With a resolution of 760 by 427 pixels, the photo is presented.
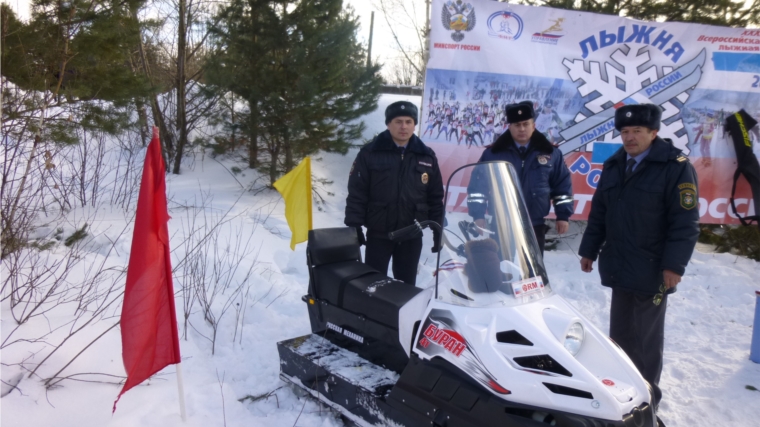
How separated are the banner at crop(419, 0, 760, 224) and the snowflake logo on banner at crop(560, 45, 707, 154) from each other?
0.5 inches

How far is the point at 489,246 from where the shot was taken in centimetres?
230

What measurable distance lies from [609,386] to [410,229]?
3.49 feet

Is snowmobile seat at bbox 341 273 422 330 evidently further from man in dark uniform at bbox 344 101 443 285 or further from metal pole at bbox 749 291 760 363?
metal pole at bbox 749 291 760 363

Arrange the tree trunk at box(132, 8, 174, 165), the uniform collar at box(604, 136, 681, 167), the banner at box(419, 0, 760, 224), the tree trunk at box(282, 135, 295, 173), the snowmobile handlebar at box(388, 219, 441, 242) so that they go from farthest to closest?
1. the tree trunk at box(132, 8, 174, 165)
2. the tree trunk at box(282, 135, 295, 173)
3. the banner at box(419, 0, 760, 224)
4. the uniform collar at box(604, 136, 681, 167)
5. the snowmobile handlebar at box(388, 219, 441, 242)

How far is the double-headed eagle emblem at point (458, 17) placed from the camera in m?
5.88

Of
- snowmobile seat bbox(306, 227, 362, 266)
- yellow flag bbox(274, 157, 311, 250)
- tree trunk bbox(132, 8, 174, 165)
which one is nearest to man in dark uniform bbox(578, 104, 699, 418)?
snowmobile seat bbox(306, 227, 362, 266)

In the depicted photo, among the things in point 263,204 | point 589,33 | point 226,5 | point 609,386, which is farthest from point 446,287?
point 226,5

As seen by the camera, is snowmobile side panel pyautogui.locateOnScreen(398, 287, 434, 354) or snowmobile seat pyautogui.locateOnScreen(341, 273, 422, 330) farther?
snowmobile seat pyautogui.locateOnScreen(341, 273, 422, 330)

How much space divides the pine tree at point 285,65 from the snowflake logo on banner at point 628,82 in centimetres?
339

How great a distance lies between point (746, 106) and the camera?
20.6 feet

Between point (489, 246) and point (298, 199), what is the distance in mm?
1745

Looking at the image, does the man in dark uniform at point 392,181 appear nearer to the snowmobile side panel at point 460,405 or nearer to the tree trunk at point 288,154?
the snowmobile side panel at point 460,405

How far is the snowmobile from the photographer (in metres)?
1.98

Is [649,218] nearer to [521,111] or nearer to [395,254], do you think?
[521,111]
